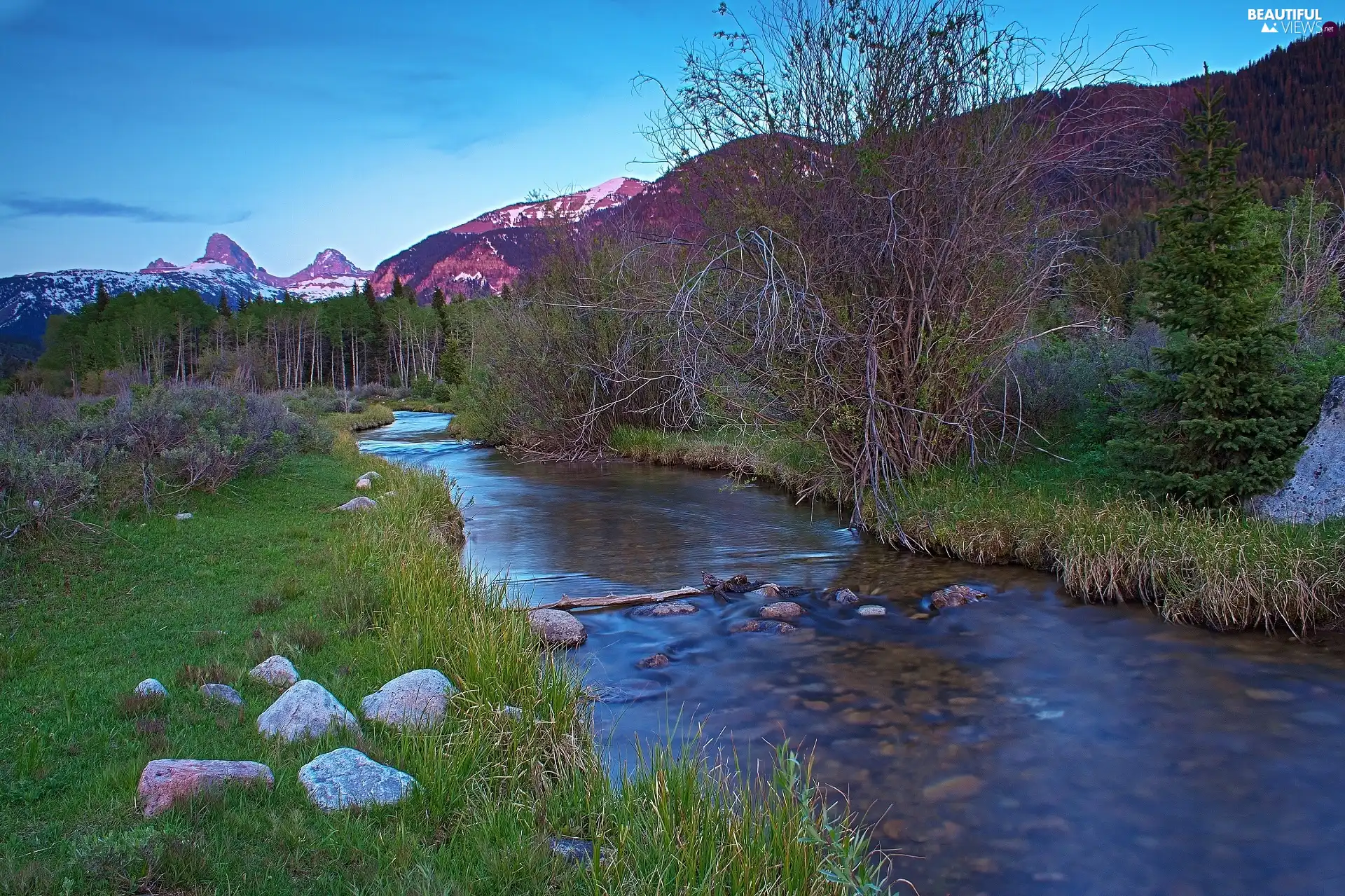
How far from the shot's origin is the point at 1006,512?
33.6 feet

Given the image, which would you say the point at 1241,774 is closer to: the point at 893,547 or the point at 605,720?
the point at 605,720

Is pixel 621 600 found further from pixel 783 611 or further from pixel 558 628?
pixel 783 611

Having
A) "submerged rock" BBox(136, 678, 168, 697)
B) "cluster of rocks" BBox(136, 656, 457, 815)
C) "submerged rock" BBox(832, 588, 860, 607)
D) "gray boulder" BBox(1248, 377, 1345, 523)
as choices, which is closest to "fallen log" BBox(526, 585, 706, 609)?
"submerged rock" BBox(832, 588, 860, 607)

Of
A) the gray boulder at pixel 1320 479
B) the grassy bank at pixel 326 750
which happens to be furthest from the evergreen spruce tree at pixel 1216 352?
the grassy bank at pixel 326 750

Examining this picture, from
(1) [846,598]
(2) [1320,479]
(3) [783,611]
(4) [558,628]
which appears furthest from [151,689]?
(2) [1320,479]

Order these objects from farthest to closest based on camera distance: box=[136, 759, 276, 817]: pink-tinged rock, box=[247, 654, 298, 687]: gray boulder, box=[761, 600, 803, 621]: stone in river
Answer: box=[761, 600, 803, 621]: stone in river, box=[247, 654, 298, 687]: gray boulder, box=[136, 759, 276, 817]: pink-tinged rock

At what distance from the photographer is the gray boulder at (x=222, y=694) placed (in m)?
4.98

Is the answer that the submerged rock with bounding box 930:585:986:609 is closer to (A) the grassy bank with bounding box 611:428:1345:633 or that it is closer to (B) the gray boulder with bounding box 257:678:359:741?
(A) the grassy bank with bounding box 611:428:1345:633

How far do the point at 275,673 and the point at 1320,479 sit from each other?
9771 millimetres

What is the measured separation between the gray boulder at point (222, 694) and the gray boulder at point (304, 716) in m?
0.27

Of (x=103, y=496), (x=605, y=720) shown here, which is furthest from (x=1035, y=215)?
(x=103, y=496)

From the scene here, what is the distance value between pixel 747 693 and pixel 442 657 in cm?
249

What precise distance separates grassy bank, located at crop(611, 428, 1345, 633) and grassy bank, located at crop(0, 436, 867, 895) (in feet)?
16.3

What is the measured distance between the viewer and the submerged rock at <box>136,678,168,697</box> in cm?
492
